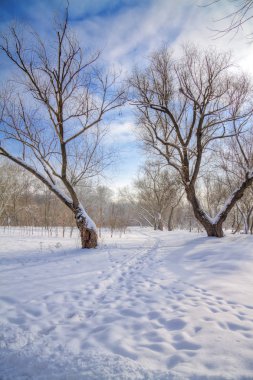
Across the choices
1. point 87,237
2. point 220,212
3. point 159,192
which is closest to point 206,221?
point 220,212

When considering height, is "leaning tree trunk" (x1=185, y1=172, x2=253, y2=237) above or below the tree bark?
above

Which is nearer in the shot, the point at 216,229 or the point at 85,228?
the point at 85,228

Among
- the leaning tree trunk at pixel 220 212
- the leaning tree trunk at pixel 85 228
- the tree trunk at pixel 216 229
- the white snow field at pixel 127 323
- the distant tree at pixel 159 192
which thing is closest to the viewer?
the white snow field at pixel 127 323

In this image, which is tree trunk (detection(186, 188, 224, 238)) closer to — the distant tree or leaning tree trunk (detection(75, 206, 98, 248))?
leaning tree trunk (detection(75, 206, 98, 248))

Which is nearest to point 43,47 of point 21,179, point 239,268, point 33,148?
point 33,148

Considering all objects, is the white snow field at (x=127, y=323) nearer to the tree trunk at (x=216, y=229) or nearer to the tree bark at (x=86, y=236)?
the tree bark at (x=86, y=236)

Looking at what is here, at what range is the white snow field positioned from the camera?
180cm

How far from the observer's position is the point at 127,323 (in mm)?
2623

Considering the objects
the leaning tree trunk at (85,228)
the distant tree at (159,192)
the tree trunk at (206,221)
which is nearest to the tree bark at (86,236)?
the leaning tree trunk at (85,228)

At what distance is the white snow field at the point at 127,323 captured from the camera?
5.90ft

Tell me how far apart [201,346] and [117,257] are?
4893 millimetres

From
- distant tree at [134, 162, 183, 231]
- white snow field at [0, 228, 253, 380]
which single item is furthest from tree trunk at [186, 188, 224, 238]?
distant tree at [134, 162, 183, 231]

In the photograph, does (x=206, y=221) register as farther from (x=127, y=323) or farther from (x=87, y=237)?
(x=127, y=323)

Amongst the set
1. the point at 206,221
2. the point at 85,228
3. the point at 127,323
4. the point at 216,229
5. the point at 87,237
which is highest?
the point at 206,221
